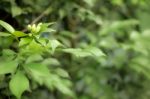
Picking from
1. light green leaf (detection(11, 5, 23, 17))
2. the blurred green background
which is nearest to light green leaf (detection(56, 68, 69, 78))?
the blurred green background

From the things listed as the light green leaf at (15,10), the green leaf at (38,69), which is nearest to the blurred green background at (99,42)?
the light green leaf at (15,10)

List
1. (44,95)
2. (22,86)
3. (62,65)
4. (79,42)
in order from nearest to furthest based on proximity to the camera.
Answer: (22,86)
(44,95)
(62,65)
(79,42)

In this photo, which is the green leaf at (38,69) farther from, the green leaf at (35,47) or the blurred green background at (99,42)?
the blurred green background at (99,42)

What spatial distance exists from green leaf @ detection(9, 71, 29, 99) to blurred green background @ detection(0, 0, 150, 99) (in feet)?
1.55

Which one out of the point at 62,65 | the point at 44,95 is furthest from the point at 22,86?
the point at 62,65

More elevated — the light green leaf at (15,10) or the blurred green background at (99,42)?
the blurred green background at (99,42)

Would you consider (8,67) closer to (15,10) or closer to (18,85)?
(18,85)

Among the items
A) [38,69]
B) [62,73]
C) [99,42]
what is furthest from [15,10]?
[99,42]

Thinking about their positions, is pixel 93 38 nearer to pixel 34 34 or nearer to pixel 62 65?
pixel 62 65

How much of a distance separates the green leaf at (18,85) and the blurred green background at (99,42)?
47 centimetres

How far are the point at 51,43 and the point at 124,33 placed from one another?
1.40 m

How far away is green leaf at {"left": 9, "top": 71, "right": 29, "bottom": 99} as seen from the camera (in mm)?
1157

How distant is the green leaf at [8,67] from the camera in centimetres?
118

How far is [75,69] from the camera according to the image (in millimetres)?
2219
